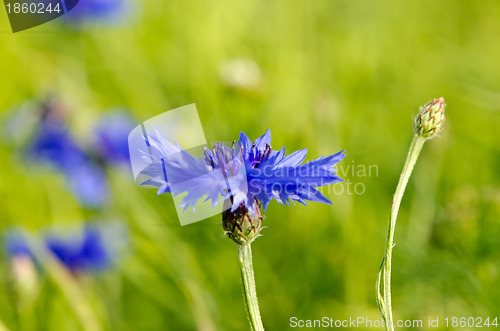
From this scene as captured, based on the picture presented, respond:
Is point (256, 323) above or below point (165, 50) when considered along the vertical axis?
below

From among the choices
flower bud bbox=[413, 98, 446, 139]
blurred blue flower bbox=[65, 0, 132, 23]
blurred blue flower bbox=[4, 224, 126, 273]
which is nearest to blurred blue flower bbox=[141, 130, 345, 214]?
flower bud bbox=[413, 98, 446, 139]

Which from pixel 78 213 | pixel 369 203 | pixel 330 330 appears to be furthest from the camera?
pixel 78 213

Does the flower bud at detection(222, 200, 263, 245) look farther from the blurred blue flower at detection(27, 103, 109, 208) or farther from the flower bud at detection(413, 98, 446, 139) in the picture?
the blurred blue flower at detection(27, 103, 109, 208)

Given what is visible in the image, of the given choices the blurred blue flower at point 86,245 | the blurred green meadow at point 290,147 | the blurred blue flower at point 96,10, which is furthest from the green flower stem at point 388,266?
the blurred blue flower at point 96,10

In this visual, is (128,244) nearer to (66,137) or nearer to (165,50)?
(66,137)

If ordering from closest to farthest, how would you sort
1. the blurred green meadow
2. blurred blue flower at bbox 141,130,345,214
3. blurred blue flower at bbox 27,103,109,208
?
blurred blue flower at bbox 141,130,345,214
the blurred green meadow
blurred blue flower at bbox 27,103,109,208

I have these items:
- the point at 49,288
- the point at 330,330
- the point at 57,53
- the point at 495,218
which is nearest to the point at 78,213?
the point at 49,288
